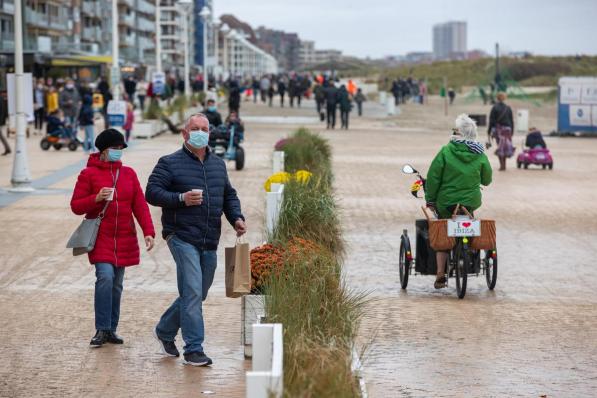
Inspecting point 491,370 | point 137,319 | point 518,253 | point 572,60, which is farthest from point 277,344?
point 572,60

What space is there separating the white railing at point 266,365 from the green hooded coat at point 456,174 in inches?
232

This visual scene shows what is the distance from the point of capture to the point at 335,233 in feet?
47.1

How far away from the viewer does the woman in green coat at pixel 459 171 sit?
39.8 feet

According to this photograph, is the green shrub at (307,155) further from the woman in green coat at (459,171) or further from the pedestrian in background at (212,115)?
the woman in green coat at (459,171)

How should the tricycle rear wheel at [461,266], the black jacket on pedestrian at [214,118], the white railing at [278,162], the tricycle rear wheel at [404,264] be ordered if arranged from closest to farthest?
the tricycle rear wheel at [461,266], the tricycle rear wheel at [404,264], the white railing at [278,162], the black jacket on pedestrian at [214,118]

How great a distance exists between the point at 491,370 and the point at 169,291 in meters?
4.13

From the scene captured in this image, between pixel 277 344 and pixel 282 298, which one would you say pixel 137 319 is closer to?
pixel 282 298

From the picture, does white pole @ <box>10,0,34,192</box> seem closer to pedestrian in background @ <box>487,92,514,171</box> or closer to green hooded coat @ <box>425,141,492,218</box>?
pedestrian in background @ <box>487,92,514,171</box>

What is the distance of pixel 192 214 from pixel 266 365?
2495 mm

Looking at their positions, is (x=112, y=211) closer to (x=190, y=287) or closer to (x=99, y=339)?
(x=99, y=339)

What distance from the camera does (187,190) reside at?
8836 millimetres

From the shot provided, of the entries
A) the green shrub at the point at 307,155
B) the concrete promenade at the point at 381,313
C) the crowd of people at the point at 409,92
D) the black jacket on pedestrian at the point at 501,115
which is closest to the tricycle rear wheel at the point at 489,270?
the concrete promenade at the point at 381,313

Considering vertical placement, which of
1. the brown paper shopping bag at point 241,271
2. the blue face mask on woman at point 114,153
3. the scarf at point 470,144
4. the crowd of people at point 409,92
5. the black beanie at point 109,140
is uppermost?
the black beanie at point 109,140

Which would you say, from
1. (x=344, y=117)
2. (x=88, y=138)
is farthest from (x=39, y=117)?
(x=344, y=117)
